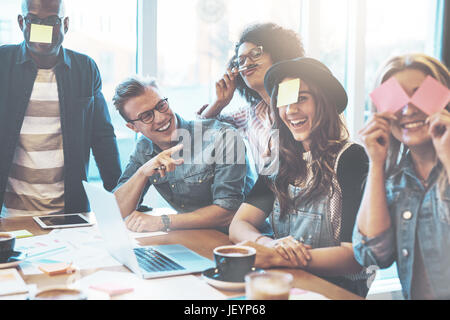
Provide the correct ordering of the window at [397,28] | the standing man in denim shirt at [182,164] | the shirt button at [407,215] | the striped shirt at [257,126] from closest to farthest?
the shirt button at [407,215], the standing man in denim shirt at [182,164], the striped shirt at [257,126], the window at [397,28]

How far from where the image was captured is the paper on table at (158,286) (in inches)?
41.0

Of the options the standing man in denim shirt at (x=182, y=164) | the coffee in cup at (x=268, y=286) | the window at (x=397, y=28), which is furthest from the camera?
the window at (x=397, y=28)

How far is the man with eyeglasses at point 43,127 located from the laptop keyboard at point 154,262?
0.97 metres

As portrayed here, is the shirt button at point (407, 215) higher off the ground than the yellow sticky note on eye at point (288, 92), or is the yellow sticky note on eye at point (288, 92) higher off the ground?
the yellow sticky note on eye at point (288, 92)

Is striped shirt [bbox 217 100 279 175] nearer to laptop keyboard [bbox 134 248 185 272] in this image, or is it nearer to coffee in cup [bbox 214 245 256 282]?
laptop keyboard [bbox 134 248 185 272]

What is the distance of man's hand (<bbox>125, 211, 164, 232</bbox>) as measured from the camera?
1.68m

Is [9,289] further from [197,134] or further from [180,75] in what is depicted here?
[180,75]

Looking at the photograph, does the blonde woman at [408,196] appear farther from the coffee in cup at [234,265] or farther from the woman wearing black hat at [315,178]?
the coffee in cup at [234,265]

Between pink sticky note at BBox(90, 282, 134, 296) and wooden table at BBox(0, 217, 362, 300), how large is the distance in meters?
0.12

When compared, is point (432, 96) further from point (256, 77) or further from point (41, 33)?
point (41, 33)

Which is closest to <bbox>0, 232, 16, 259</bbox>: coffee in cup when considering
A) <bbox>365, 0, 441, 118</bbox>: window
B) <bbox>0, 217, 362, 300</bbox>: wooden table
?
<bbox>0, 217, 362, 300</bbox>: wooden table

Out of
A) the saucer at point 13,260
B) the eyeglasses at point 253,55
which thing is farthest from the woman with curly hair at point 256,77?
the saucer at point 13,260
